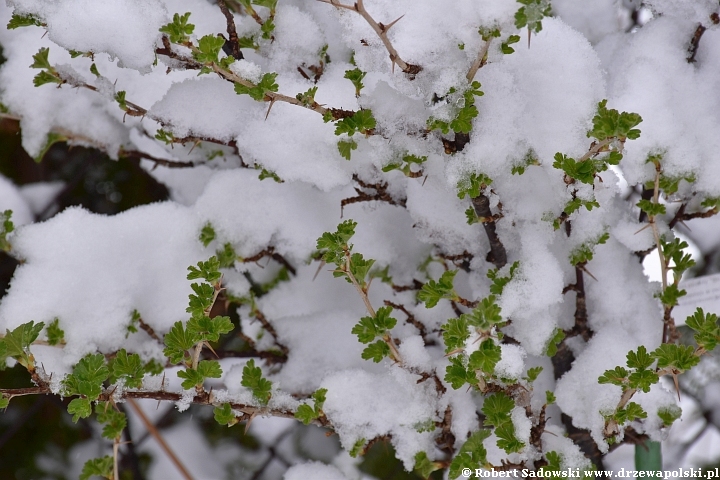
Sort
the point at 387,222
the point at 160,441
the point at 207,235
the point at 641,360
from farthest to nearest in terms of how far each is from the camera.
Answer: the point at 160,441 < the point at 387,222 < the point at 207,235 < the point at 641,360

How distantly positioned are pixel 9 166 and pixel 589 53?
1.72m

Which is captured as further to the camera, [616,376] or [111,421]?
[111,421]

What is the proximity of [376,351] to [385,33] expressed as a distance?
0.58m

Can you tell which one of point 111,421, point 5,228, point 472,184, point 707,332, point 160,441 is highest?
point 472,184

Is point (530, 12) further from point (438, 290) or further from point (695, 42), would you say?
point (695, 42)

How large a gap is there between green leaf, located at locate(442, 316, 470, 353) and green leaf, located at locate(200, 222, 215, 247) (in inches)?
24.0

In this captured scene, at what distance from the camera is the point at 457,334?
95cm

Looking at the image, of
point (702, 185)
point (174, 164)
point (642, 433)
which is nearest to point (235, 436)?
point (174, 164)

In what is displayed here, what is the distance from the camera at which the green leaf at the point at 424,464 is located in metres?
1.18

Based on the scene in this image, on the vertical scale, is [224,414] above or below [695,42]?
below

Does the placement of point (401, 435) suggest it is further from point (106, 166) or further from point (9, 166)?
point (9, 166)

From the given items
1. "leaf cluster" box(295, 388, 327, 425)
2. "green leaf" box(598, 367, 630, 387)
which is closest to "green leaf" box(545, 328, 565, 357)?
"green leaf" box(598, 367, 630, 387)

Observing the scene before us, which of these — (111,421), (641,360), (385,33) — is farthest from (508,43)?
(111,421)

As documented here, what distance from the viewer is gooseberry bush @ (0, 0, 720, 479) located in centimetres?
98
